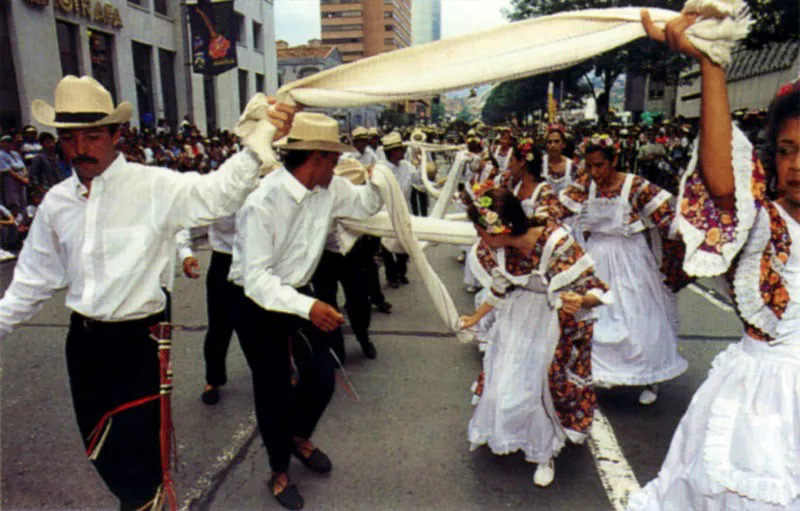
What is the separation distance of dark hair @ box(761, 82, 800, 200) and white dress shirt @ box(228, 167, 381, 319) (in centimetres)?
195

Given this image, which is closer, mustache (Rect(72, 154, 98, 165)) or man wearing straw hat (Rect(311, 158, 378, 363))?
mustache (Rect(72, 154, 98, 165))

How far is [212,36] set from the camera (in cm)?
1684

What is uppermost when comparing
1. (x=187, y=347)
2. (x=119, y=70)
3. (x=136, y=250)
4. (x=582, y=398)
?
(x=119, y=70)

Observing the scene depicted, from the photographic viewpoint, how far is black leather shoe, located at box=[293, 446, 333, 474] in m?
3.56

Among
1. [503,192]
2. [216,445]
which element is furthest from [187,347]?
[503,192]

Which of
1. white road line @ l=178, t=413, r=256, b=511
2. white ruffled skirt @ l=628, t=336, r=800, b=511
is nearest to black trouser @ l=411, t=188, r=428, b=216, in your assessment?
white road line @ l=178, t=413, r=256, b=511

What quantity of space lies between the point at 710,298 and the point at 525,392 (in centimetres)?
490

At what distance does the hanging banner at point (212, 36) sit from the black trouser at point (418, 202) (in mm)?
9050

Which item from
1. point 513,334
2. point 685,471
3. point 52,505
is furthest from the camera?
point 513,334

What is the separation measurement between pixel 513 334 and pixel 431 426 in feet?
3.33

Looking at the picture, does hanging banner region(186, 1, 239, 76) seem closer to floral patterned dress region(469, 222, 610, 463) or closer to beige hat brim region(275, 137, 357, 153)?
beige hat brim region(275, 137, 357, 153)

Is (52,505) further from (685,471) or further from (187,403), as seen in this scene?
(685,471)

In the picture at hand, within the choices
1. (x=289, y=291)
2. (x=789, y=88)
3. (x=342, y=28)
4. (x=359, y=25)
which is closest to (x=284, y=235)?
(x=289, y=291)

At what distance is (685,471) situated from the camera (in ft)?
6.73
